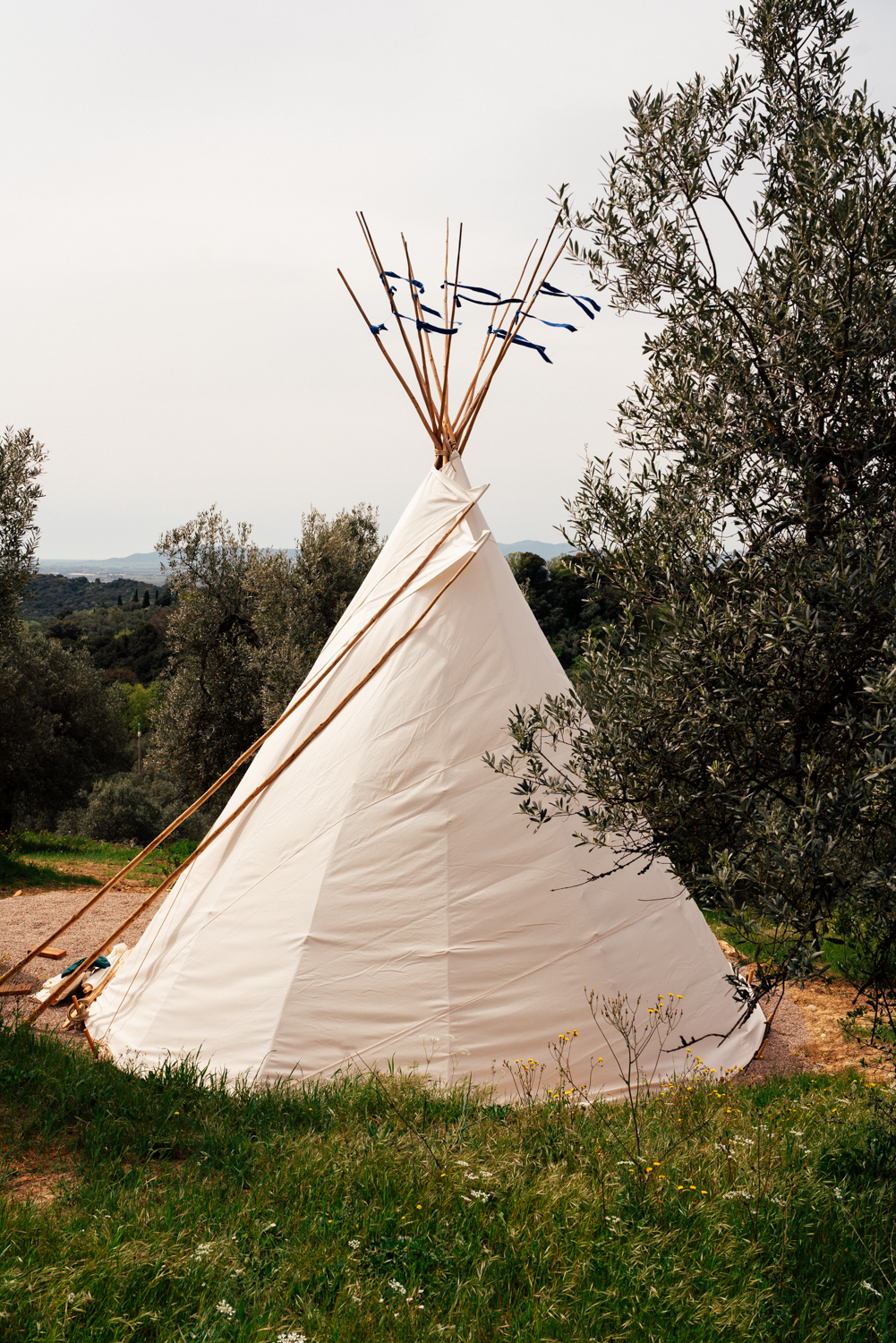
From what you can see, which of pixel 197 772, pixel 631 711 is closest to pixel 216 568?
pixel 197 772

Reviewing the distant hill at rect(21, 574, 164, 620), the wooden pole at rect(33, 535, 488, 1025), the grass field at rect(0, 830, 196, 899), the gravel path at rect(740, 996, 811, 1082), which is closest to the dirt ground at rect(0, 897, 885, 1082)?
the gravel path at rect(740, 996, 811, 1082)

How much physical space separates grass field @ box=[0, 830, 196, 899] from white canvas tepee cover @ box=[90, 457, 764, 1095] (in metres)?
5.96

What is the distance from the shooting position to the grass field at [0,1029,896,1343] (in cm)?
259

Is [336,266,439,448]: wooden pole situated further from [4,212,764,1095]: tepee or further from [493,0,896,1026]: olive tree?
[493,0,896,1026]: olive tree

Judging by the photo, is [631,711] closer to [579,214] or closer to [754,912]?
[754,912]

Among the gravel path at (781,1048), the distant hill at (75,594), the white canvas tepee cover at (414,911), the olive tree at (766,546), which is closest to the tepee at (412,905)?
the white canvas tepee cover at (414,911)

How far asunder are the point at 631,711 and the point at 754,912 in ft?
2.50

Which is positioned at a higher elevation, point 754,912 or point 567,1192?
point 754,912

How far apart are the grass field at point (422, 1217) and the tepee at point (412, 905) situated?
51 cm

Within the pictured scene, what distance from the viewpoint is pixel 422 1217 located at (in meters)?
3.09

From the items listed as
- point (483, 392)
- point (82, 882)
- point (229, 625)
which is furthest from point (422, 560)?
point (229, 625)

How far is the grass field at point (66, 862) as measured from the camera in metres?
11.1

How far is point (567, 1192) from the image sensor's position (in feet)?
10.7

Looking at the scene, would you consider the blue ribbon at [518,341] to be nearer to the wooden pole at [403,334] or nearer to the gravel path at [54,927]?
the wooden pole at [403,334]
